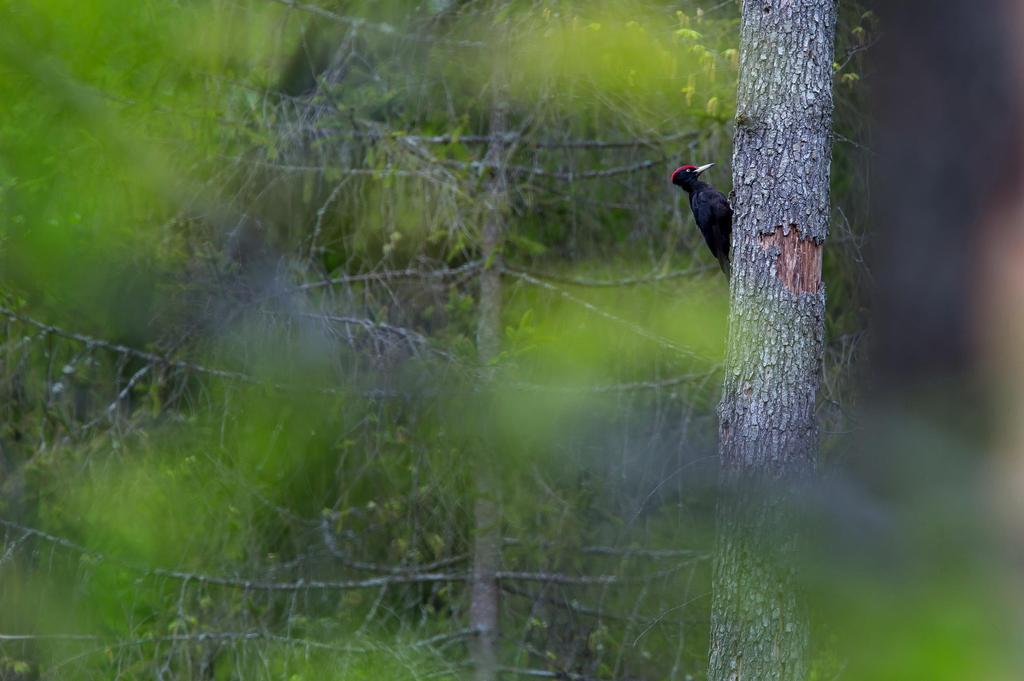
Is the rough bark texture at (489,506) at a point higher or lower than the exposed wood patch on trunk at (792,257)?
lower

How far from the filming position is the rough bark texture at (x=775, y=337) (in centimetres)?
440

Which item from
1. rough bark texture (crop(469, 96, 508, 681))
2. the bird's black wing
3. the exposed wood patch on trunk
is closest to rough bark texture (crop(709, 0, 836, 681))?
the exposed wood patch on trunk

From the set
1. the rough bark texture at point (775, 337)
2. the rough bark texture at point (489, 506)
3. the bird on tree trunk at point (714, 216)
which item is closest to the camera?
the rough bark texture at point (775, 337)

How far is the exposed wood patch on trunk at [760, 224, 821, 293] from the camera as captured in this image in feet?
A: 14.5

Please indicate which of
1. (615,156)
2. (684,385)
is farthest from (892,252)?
(615,156)

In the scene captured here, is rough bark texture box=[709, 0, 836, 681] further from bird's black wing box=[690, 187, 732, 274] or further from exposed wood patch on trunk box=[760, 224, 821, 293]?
bird's black wing box=[690, 187, 732, 274]

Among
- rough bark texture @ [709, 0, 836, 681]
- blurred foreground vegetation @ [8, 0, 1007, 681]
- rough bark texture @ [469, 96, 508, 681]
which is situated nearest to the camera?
rough bark texture @ [709, 0, 836, 681]

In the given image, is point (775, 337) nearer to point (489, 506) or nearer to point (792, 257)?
point (792, 257)

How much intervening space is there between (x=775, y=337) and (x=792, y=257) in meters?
0.34

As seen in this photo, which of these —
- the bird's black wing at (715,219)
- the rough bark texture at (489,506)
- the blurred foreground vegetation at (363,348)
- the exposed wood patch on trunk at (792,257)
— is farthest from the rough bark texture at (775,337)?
the rough bark texture at (489,506)

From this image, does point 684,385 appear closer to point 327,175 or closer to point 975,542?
point 327,175

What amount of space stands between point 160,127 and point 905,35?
5.67 meters

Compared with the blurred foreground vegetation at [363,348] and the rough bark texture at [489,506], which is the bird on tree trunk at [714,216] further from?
the rough bark texture at [489,506]

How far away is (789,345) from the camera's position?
4414 mm
